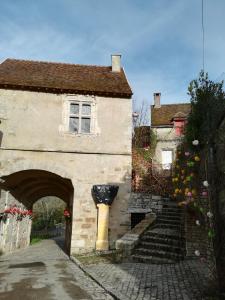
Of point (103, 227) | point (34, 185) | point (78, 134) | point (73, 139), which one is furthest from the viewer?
point (34, 185)

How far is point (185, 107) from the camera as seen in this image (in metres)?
24.5

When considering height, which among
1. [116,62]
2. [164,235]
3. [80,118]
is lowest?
[164,235]

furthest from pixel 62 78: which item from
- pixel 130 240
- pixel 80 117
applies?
pixel 130 240

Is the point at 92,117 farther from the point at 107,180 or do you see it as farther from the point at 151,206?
the point at 151,206

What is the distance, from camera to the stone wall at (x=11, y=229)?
13.3 meters

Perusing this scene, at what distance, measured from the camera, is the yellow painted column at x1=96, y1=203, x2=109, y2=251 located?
1186 cm

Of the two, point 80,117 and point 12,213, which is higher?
point 80,117

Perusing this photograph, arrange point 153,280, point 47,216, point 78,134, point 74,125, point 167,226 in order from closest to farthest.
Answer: point 153,280 < point 167,226 < point 78,134 < point 74,125 < point 47,216

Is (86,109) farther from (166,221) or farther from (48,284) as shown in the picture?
(48,284)

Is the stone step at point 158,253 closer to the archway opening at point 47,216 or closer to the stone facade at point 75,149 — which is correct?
the stone facade at point 75,149

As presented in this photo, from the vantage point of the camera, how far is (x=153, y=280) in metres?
6.66

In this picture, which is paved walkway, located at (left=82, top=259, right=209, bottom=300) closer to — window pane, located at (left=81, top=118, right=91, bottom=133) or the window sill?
the window sill

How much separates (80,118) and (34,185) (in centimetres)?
511

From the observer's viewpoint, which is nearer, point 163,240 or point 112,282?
point 112,282
